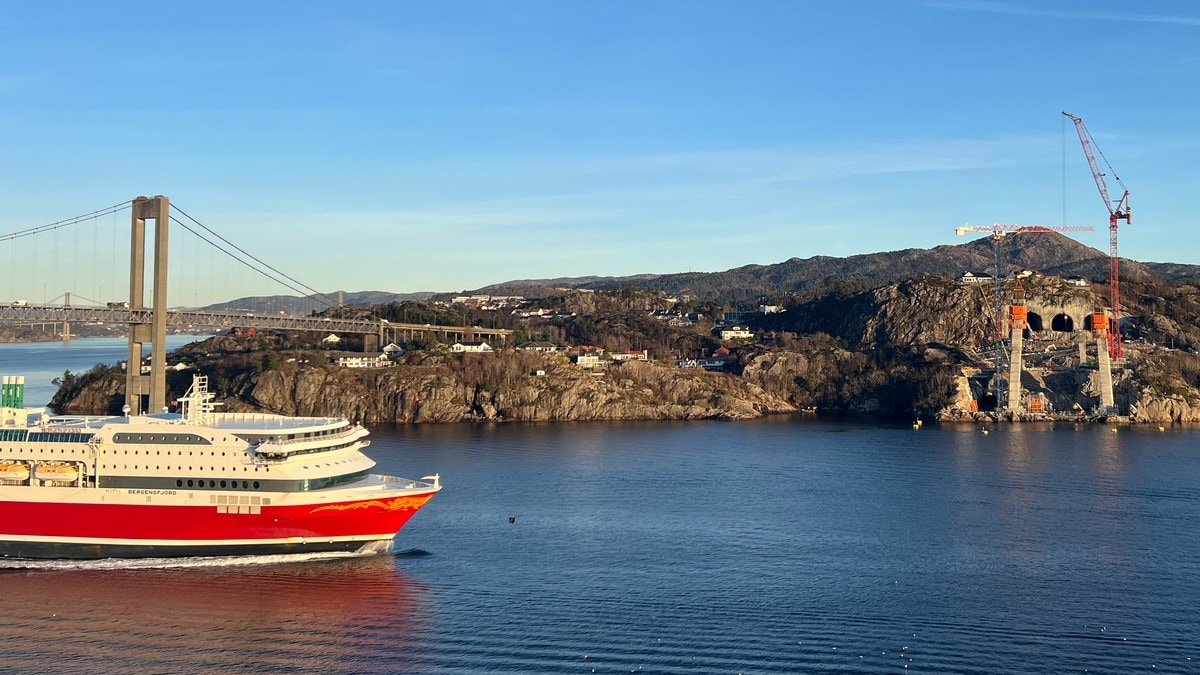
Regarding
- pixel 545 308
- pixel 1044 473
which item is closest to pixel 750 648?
pixel 1044 473

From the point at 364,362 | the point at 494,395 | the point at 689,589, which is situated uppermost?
the point at 364,362

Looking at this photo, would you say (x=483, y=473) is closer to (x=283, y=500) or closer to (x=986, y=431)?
(x=283, y=500)

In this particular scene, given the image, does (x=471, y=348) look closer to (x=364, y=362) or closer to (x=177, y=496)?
(x=364, y=362)

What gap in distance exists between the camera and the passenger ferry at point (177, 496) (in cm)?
3128

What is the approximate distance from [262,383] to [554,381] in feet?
69.5

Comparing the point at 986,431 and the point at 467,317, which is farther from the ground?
the point at 467,317

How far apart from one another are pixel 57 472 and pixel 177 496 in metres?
3.75

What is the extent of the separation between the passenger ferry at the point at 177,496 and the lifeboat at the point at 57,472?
3 cm

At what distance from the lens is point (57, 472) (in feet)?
105

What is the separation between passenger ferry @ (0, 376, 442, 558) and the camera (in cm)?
3128

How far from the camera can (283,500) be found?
3123 cm

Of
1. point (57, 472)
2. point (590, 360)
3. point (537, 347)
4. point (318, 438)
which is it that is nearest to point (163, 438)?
point (57, 472)

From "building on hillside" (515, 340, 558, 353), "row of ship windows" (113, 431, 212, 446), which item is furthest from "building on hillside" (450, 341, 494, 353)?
"row of ship windows" (113, 431, 212, 446)

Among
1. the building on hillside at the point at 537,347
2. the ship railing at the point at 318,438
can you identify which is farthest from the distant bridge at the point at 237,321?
the ship railing at the point at 318,438
